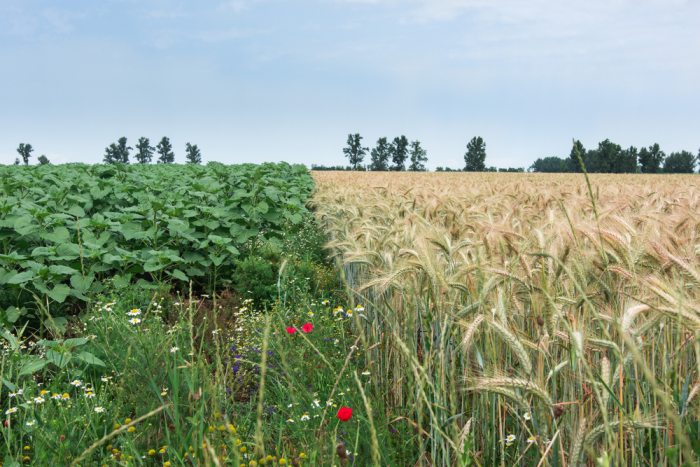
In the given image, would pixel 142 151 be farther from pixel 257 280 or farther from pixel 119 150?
pixel 257 280

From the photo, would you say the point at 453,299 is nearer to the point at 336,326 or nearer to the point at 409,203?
the point at 336,326

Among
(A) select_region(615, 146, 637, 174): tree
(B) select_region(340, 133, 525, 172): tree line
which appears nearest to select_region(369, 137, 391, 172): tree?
(B) select_region(340, 133, 525, 172): tree line

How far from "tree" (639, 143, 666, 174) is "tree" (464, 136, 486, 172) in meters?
26.7

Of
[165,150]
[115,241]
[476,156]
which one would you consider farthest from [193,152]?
[115,241]

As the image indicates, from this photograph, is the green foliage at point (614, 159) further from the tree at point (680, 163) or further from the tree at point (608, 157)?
the tree at point (680, 163)

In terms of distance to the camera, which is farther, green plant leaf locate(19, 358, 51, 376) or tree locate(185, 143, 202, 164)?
tree locate(185, 143, 202, 164)

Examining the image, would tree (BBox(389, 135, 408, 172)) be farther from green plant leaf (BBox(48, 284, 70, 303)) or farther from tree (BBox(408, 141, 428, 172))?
green plant leaf (BBox(48, 284, 70, 303))

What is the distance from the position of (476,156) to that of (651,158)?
2978 cm

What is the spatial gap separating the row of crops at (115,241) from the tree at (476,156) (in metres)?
83.9

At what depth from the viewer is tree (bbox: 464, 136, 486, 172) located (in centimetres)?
8662

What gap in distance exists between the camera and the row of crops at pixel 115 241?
4.13 metres

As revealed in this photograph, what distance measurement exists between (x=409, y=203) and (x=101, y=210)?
18.5ft

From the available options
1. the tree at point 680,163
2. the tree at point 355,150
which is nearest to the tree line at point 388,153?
the tree at point 355,150

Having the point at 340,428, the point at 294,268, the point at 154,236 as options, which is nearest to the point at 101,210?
the point at 154,236
